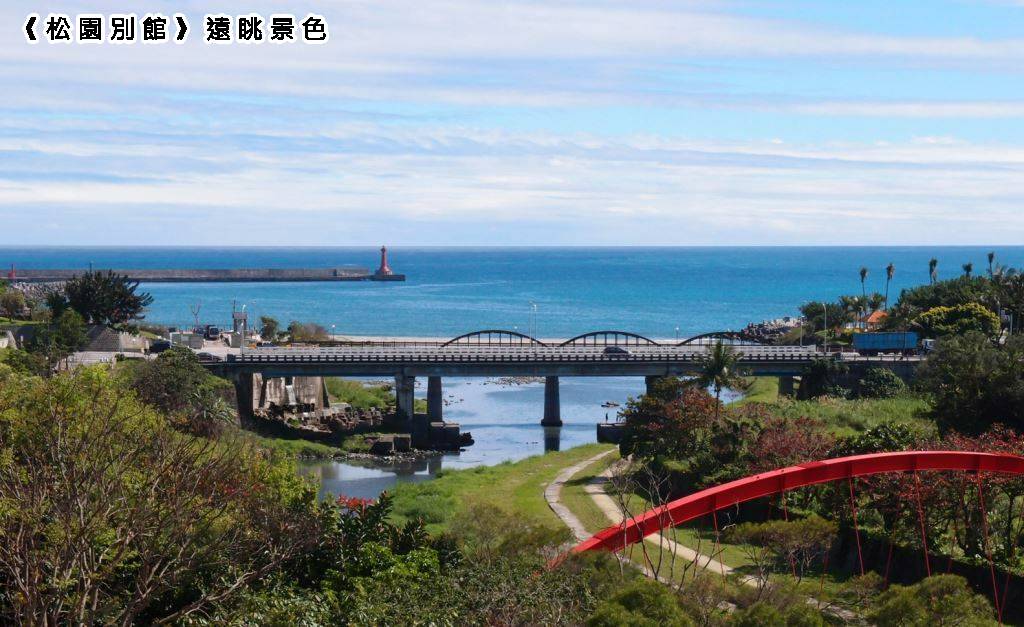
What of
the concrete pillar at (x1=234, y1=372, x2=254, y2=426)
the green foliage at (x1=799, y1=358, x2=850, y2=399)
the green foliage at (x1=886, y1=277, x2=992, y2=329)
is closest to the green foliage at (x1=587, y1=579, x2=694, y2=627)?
the concrete pillar at (x1=234, y1=372, x2=254, y2=426)

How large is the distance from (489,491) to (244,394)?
28.2m

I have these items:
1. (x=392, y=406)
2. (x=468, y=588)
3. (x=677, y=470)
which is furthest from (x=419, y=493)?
(x=392, y=406)

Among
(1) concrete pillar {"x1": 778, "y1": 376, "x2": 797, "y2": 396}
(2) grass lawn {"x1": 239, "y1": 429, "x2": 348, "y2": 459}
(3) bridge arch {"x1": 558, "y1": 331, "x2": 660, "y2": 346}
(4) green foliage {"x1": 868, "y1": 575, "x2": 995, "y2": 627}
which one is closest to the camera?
(4) green foliage {"x1": 868, "y1": 575, "x2": 995, "y2": 627}

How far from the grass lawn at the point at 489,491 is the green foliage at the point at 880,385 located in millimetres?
20434

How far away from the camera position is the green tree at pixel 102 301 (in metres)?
88.2

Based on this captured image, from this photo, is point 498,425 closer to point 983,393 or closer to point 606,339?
point 606,339

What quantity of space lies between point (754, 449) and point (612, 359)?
3561 cm

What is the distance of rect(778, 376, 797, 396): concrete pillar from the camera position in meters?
88.1

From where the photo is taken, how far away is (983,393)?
191 ft

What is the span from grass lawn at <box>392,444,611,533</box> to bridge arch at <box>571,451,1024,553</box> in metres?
15.7

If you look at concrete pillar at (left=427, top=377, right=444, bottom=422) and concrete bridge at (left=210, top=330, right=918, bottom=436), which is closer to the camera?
concrete bridge at (left=210, top=330, right=918, bottom=436)

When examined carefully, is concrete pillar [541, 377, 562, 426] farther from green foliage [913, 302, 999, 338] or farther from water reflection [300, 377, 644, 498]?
green foliage [913, 302, 999, 338]

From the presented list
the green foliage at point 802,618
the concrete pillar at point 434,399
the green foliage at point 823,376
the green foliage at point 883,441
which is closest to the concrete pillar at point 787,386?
the green foliage at point 823,376

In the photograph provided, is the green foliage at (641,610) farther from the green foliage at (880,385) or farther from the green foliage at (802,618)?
the green foliage at (880,385)
